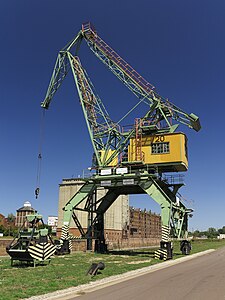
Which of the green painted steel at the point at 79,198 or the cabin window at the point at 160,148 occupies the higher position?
the cabin window at the point at 160,148

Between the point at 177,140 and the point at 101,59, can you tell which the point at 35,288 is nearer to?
the point at 177,140

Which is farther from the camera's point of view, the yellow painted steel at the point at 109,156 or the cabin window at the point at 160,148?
the yellow painted steel at the point at 109,156

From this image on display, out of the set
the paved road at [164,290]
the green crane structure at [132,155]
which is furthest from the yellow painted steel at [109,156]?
the paved road at [164,290]

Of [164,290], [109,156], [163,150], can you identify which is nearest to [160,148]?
[163,150]

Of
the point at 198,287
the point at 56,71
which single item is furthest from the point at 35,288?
the point at 56,71

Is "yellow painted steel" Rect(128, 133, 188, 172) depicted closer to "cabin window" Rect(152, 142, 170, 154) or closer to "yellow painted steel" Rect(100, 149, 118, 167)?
"cabin window" Rect(152, 142, 170, 154)

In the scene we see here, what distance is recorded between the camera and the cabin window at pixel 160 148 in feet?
106

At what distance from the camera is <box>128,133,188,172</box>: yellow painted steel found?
31.6m

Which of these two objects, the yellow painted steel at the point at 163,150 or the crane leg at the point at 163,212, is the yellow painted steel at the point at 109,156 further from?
the crane leg at the point at 163,212

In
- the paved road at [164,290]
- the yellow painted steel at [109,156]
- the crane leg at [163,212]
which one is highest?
the yellow painted steel at [109,156]

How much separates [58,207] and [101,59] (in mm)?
24135

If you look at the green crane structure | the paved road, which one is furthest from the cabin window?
the paved road

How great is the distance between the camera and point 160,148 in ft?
107

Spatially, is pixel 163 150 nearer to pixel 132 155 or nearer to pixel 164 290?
pixel 132 155
